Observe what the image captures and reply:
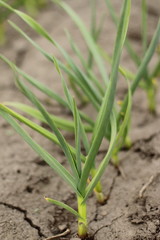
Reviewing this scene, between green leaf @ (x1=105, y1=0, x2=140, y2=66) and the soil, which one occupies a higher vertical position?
green leaf @ (x1=105, y1=0, x2=140, y2=66)

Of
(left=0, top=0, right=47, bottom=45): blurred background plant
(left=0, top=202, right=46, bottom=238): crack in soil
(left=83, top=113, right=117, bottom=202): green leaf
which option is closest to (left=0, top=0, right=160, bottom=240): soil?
(left=0, top=202, right=46, bottom=238): crack in soil

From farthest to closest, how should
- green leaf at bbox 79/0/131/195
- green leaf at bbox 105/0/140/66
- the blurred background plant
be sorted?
1. the blurred background plant
2. green leaf at bbox 105/0/140/66
3. green leaf at bbox 79/0/131/195

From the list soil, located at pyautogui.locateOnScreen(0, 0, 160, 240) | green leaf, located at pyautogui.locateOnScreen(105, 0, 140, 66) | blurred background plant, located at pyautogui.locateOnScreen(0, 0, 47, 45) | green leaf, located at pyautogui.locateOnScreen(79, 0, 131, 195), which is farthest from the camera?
blurred background plant, located at pyautogui.locateOnScreen(0, 0, 47, 45)

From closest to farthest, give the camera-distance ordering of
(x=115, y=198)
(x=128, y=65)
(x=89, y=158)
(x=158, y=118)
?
1. (x=89, y=158)
2. (x=115, y=198)
3. (x=158, y=118)
4. (x=128, y=65)

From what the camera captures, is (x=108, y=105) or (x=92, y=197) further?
(x=92, y=197)

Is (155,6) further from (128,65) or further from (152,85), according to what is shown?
(152,85)

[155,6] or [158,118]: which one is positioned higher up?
[155,6]

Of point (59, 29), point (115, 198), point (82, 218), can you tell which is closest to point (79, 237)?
point (82, 218)

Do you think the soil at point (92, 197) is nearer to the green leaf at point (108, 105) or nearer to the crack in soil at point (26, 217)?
the crack in soil at point (26, 217)

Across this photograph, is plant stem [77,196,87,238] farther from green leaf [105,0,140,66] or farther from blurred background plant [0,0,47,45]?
blurred background plant [0,0,47,45]

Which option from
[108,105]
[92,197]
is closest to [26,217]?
[92,197]

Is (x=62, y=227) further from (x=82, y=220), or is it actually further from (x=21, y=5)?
(x=21, y=5)
